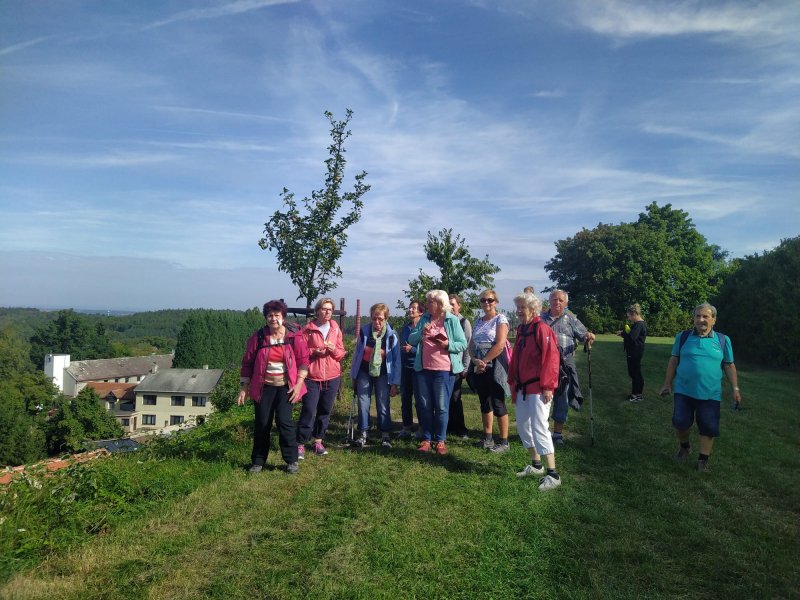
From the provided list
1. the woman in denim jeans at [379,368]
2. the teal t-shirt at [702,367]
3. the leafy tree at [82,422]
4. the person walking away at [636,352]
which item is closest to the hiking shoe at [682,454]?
the teal t-shirt at [702,367]

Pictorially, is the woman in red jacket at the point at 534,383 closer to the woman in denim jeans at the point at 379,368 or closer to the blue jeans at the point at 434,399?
the blue jeans at the point at 434,399

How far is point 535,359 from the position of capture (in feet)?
17.5

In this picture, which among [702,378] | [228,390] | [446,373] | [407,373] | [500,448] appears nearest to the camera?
[702,378]

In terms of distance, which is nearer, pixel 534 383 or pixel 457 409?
pixel 534 383

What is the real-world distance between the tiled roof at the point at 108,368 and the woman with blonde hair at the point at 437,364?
85500 millimetres

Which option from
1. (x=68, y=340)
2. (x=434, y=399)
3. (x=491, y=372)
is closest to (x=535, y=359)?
(x=491, y=372)

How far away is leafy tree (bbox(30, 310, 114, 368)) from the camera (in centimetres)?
9525

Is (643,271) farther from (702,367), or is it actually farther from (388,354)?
(388,354)

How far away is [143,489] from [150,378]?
5862 centimetres

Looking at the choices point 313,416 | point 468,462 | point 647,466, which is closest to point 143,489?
point 313,416

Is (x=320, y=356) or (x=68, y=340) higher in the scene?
(x=320, y=356)

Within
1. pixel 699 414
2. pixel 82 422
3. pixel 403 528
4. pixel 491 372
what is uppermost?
pixel 491 372

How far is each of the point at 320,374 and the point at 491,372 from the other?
7.23 feet

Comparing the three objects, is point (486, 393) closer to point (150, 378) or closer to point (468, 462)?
point (468, 462)
